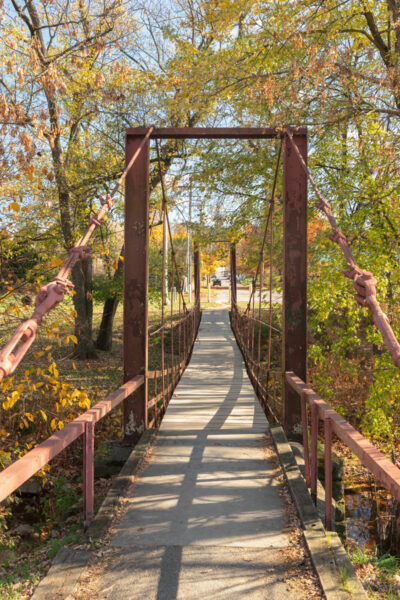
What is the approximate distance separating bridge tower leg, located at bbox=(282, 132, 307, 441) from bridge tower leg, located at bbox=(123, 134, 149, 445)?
4.03ft

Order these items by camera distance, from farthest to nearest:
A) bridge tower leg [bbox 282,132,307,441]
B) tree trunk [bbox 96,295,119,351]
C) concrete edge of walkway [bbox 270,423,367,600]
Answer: tree trunk [bbox 96,295,119,351] → bridge tower leg [bbox 282,132,307,441] → concrete edge of walkway [bbox 270,423,367,600]

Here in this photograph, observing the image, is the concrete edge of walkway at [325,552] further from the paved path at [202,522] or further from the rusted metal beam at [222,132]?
the rusted metal beam at [222,132]

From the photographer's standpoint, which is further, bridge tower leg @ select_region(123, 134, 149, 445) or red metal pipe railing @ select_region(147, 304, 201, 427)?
red metal pipe railing @ select_region(147, 304, 201, 427)

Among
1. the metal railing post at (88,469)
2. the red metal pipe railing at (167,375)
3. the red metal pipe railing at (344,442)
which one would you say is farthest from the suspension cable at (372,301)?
the red metal pipe railing at (167,375)

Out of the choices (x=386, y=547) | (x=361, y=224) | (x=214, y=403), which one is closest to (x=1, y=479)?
(x=214, y=403)

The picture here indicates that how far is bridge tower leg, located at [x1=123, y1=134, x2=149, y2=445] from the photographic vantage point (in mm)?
4629

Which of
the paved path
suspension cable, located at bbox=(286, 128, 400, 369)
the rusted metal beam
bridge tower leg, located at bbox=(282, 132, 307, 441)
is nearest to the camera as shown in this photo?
suspension cable, located at bbox=(286, 128, 400, 369)

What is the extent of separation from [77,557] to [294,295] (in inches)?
111

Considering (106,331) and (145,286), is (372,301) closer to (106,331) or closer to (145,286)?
(145,286)

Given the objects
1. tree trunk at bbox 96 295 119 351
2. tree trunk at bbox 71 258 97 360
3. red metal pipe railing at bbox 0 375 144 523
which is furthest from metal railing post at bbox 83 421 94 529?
tree trunk at bbox 96 295 119 351

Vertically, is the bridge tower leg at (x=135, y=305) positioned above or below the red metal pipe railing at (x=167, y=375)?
above

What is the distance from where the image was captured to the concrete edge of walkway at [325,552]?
2259 millimetres

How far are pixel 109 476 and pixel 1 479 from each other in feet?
10.8

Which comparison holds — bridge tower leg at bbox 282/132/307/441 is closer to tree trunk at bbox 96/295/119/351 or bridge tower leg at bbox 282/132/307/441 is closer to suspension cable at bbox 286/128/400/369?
suspension cable at bbox 286/128/400/369
